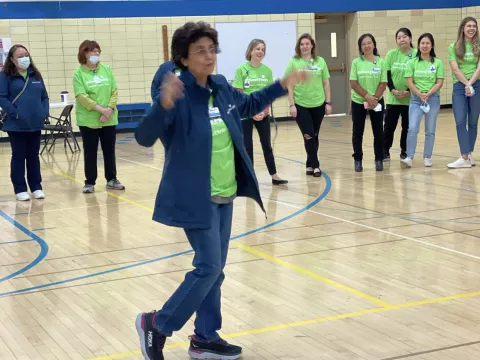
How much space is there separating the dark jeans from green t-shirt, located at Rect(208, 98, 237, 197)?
231 inches

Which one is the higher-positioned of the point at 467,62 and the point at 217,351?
the point at 467,62

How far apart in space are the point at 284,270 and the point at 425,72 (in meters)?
5.53

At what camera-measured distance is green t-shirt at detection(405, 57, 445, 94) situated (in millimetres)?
10453

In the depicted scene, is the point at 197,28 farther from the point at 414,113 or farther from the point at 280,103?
the point at 280,103

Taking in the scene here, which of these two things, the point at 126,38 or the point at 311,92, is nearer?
the point at 311,92

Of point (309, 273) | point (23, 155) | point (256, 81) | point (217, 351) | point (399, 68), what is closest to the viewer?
point (217, 351)

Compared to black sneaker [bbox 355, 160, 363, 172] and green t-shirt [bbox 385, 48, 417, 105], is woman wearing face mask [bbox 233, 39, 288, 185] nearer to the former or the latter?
black sneaker [bbox 355, 160, 363, 172]

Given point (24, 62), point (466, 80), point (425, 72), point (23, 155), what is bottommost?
point (23, 155)

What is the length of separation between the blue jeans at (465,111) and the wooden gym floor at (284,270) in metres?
0.61

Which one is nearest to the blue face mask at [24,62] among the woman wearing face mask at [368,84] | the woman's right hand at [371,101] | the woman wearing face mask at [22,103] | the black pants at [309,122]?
the woman wearing face mask at [22,103]

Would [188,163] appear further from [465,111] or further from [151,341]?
[465,111]

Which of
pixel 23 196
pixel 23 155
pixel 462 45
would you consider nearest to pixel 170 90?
pixel 23 155

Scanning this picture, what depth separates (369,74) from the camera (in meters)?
10.3

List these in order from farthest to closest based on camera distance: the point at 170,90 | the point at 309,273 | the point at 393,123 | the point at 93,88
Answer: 1. the point at 393,123
2. the point at 93,88
3. the point at 309,273
4. the point at 170,90
